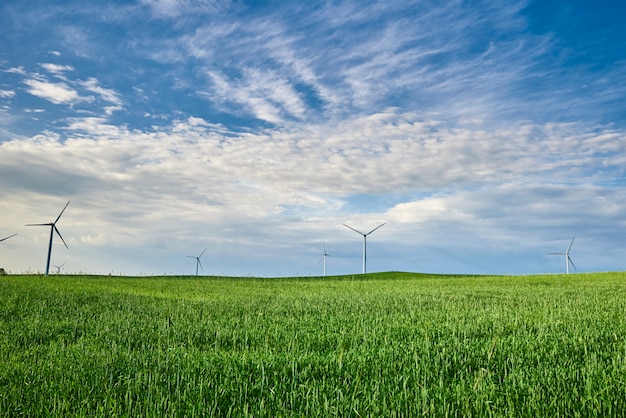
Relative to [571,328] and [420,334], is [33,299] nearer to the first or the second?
[420,334]

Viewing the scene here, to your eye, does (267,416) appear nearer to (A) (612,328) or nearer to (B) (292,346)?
(B) (292,346)

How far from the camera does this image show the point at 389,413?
18.6 feet

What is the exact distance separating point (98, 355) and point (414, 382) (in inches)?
235

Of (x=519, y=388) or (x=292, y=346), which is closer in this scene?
(x=519, y=388)

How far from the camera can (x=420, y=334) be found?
37.4ft

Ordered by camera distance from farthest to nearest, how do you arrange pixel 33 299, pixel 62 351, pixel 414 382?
pixel 33 299 → pixel 62 351 → pixel 414 382

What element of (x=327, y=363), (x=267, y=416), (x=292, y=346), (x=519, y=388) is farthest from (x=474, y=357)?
(x=267, y=416)

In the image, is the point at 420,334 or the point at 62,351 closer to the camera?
the point at 62,351

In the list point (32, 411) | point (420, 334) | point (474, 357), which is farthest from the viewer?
point (420, 334)

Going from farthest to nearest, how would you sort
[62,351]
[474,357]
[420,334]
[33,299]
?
1. [33,299]
2. [420,334]
3. [62,351]
4. [474,357]

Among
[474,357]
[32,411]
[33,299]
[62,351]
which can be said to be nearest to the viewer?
[32,411]

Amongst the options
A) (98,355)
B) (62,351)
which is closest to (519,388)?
(98,355)

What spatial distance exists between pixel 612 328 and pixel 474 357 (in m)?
6.44

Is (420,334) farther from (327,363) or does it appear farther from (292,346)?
(327,363)
